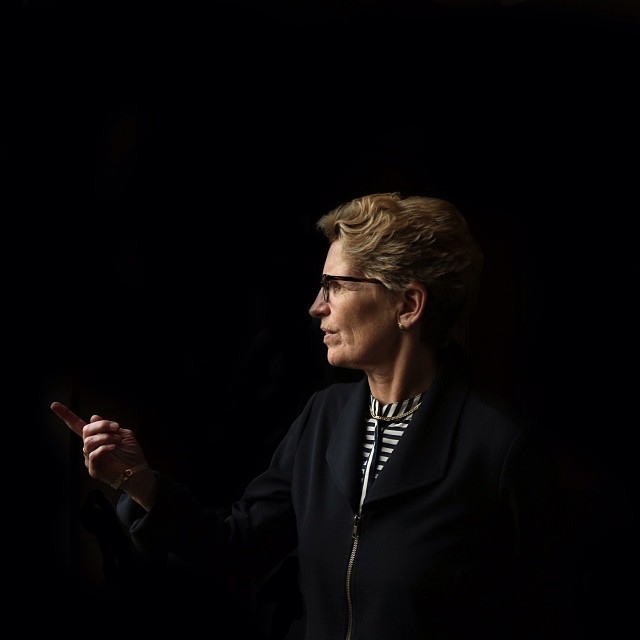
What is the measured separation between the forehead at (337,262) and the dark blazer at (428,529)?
8.2 inches

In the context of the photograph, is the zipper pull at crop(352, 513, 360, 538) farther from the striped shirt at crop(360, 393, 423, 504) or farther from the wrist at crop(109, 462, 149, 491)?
the wrist at crop(109, 462, 149, 491)

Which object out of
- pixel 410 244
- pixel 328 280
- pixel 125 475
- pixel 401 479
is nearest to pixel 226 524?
pixel 125 475

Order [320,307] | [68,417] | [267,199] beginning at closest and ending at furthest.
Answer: [68,417]
[320,307]
[267,199]

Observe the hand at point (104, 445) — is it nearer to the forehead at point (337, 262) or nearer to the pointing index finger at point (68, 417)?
the pointing index finger at point (68, 417)

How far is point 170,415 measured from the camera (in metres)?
1.58

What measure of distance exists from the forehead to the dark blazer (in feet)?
0.68

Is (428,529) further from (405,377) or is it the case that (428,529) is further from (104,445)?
(104,445)

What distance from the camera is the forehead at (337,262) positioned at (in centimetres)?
143

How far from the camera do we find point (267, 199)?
166 centimetres

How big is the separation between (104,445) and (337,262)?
17.4 inches

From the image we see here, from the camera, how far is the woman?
53.9 inches

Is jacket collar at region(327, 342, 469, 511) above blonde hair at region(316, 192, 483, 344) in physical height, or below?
below

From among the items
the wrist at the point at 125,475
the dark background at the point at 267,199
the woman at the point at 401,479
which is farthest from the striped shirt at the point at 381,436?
the wrist at the point at 125,475

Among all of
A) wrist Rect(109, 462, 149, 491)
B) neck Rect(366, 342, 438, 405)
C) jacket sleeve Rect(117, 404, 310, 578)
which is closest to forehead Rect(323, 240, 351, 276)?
neck Rect(366, 342, 438, 405)
